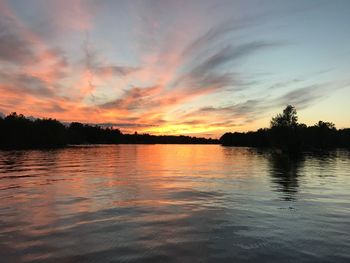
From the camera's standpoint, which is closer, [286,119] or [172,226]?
[172,226]

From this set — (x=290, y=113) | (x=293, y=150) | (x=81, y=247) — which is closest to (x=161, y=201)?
(x=81, y=247)

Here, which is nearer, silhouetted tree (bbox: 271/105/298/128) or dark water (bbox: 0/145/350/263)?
dark water (bbox: 0/145/350/263)

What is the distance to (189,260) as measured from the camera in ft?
38.8

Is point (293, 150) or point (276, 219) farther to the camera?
point (293, 150)

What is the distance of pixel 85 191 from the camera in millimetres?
28453

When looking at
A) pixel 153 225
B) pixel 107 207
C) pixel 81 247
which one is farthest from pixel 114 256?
pixel 107 207

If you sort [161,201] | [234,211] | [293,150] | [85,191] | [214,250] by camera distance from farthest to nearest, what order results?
[293,150] → [85,191] → [161,201] → [234,211] → [214,250]

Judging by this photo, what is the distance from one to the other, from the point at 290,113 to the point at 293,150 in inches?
1563

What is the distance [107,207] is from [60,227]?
5.40 meters

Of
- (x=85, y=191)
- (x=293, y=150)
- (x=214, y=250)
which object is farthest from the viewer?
(x=293, y=150)

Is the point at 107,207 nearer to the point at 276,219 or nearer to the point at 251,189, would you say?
the point at 276,219

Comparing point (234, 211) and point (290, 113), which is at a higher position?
point (290, 113)

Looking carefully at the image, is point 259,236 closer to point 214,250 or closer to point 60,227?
point 214,250

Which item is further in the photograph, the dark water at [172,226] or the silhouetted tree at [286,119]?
the silhouetted tree at [286,119]
